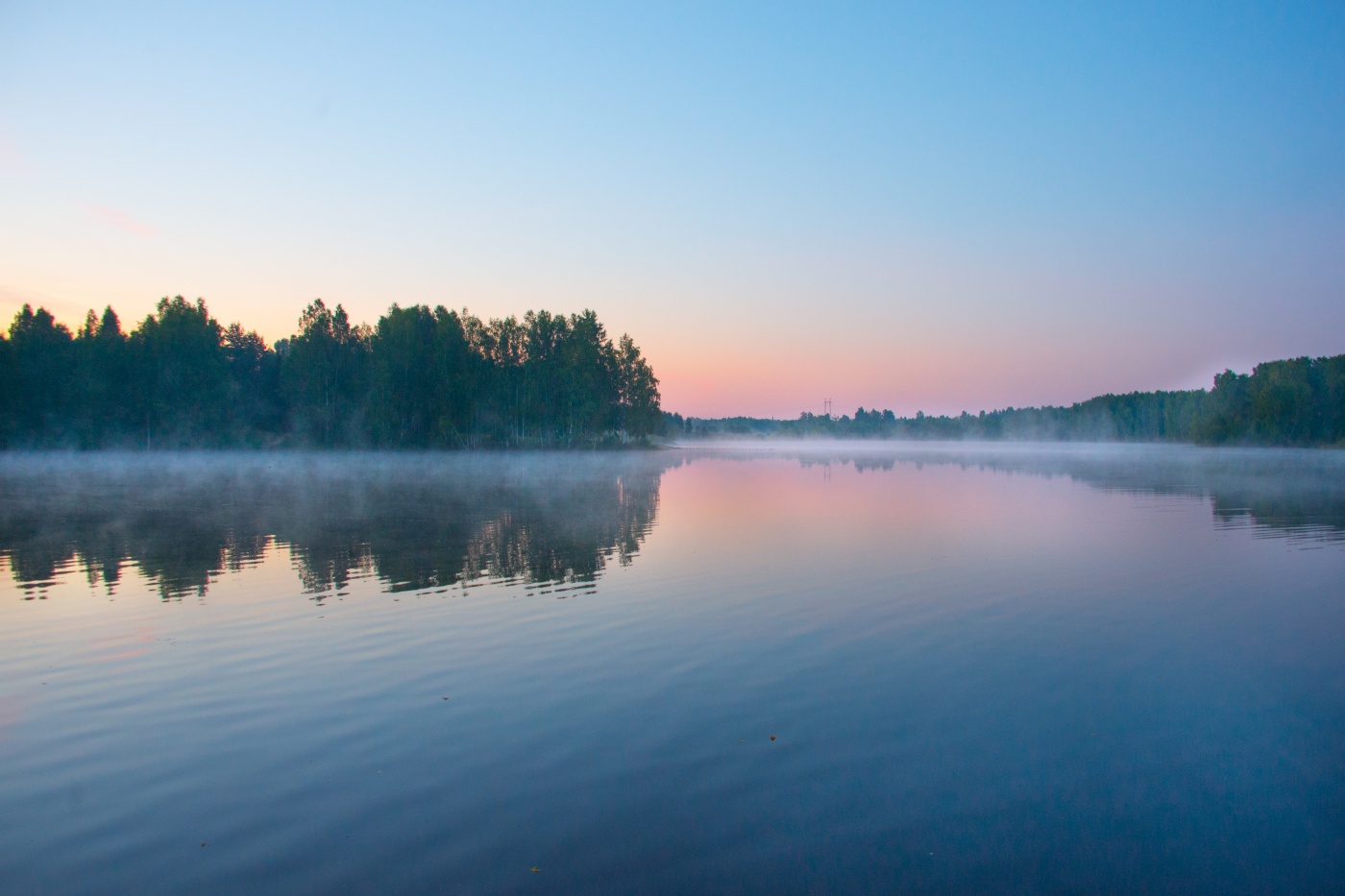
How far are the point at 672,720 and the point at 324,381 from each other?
98.0 metres

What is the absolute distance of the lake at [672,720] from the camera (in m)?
A: 5.42

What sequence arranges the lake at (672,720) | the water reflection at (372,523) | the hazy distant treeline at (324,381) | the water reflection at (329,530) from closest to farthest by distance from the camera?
1. the lake at (672,720)
2. the water reflection at (329,530)
3. the water reflection at (372,523)
4. the hazy distant treeline at (324,381)

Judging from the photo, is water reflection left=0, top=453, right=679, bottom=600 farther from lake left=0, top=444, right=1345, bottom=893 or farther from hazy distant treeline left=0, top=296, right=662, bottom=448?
hazy distant treeline left=0, top=296, right=662, bottom=448

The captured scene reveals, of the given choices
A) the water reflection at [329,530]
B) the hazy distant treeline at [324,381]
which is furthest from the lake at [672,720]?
the hazy distant treeline at [324,381]

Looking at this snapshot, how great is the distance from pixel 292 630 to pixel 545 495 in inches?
989

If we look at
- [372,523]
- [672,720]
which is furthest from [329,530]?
[672,720]

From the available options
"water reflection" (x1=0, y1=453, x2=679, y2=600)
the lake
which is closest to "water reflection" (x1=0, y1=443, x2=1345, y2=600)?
"water reflection" (x1=0, y1=453, x2=679, y2=600)

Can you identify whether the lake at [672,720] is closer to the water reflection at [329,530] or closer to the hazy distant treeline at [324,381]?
the water reflection at [329,530]

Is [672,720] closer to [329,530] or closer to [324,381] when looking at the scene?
[329,530]

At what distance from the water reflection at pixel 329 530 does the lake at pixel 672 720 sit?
298mm

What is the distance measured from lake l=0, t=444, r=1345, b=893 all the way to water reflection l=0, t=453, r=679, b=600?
0.98ft

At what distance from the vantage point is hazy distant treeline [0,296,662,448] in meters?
93.1

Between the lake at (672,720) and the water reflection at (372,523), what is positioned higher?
the water reflection at (372,523)

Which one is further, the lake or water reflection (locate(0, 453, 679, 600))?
water reflection (locate(0, 453, 679, 600))
